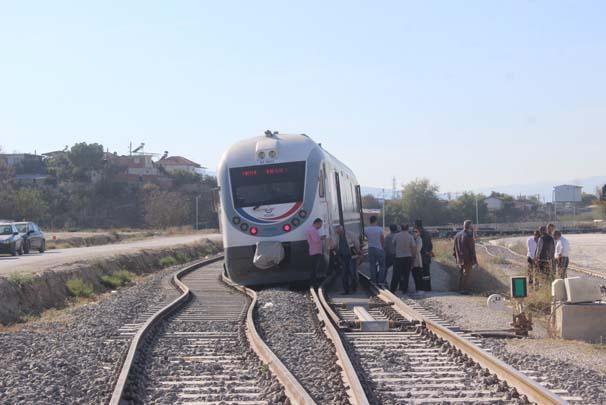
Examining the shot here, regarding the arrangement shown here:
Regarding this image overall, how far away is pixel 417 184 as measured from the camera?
119m

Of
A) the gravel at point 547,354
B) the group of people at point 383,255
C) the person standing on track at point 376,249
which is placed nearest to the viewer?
the gravel at point 547,354

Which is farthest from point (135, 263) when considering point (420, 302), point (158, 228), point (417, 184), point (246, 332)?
point (417, 184)

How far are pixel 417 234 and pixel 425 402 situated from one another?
478 inches

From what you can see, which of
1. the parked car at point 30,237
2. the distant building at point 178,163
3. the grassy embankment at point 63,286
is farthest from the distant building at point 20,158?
the grassy embankment at point 63,286

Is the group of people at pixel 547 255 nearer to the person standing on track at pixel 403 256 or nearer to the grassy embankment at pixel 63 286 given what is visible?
the person standing on track at pixel 403 256

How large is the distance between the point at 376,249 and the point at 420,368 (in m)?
10.1

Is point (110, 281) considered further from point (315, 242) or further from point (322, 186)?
point (315, 242)

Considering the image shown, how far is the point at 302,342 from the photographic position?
1088 centimetres

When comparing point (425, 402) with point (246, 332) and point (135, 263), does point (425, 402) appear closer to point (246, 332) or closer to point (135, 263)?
point (246, 332)

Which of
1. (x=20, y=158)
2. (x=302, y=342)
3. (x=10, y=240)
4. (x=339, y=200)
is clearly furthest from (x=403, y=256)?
(x=20, y=158)

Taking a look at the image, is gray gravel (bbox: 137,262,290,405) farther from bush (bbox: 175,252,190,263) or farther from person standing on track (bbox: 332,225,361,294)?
bush (bbox: 175,252,190,263)

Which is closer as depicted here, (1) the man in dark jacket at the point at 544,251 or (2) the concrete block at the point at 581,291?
(2) the concrete block at the point at 581,291

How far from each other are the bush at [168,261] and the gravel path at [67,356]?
1812cm

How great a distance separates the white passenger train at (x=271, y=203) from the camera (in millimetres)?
18688
